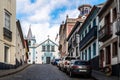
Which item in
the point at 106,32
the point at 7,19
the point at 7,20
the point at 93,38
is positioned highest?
the point at 7,19

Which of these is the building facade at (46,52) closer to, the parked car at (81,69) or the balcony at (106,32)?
the balcony at (106,32)

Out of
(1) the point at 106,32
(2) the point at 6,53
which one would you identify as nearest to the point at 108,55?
(1) the point at 106,32

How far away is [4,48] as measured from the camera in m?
33.8

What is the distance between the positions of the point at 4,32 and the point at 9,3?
413 cm

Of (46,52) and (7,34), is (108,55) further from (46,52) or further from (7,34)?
(46,52)

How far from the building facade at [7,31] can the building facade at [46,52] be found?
213 feet

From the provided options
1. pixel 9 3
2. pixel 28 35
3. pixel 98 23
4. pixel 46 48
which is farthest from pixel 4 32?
pixel 28 35

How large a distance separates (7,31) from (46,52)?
224ft

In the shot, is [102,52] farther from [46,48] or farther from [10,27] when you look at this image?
[46,48]

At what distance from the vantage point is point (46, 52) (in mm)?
102188

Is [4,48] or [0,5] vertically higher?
[0,5]

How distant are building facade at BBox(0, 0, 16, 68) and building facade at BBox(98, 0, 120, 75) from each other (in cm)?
997

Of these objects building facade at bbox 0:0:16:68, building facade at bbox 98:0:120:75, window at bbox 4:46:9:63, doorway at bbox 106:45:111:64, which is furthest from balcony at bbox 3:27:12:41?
doorway at bbox 106:45:111:64

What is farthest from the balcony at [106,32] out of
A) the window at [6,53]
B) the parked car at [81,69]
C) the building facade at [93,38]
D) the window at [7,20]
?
the window at [6,53]
